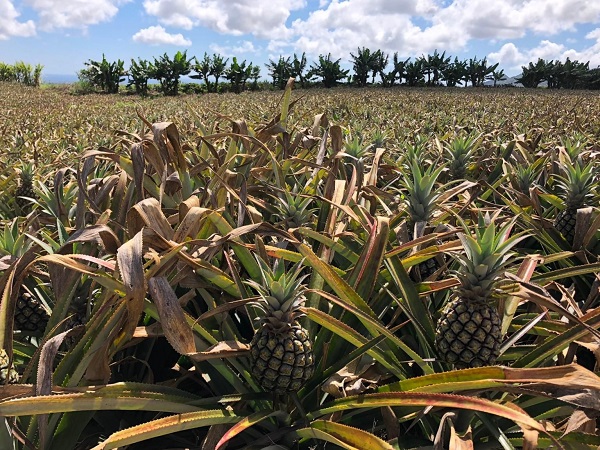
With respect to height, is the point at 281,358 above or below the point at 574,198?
below

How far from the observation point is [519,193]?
2494mm

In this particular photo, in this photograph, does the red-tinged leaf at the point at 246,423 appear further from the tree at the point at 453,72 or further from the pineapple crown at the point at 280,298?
the tree at the point at 453,72

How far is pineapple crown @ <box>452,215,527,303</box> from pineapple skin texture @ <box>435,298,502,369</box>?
0.13 feet

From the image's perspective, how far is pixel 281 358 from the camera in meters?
1.15

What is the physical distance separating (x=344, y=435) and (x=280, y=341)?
272 millimetres

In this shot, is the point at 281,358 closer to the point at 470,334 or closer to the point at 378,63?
the point at 470,334

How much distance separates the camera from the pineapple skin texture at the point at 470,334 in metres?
1.23

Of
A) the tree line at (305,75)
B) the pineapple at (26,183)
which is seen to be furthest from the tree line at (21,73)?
the pineapple at (26,183)

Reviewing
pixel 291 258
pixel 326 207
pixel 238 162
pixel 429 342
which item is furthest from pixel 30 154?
pixel 429 342

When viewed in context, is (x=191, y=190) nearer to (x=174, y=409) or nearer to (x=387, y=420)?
(x=174, y=409)

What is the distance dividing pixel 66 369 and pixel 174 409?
333 millimetres

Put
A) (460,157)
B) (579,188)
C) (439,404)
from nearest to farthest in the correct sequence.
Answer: (439,404)
(579,188)
(460,157)

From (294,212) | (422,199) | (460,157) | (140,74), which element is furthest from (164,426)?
(140,74)

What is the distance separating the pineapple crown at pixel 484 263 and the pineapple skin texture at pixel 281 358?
483 mm
